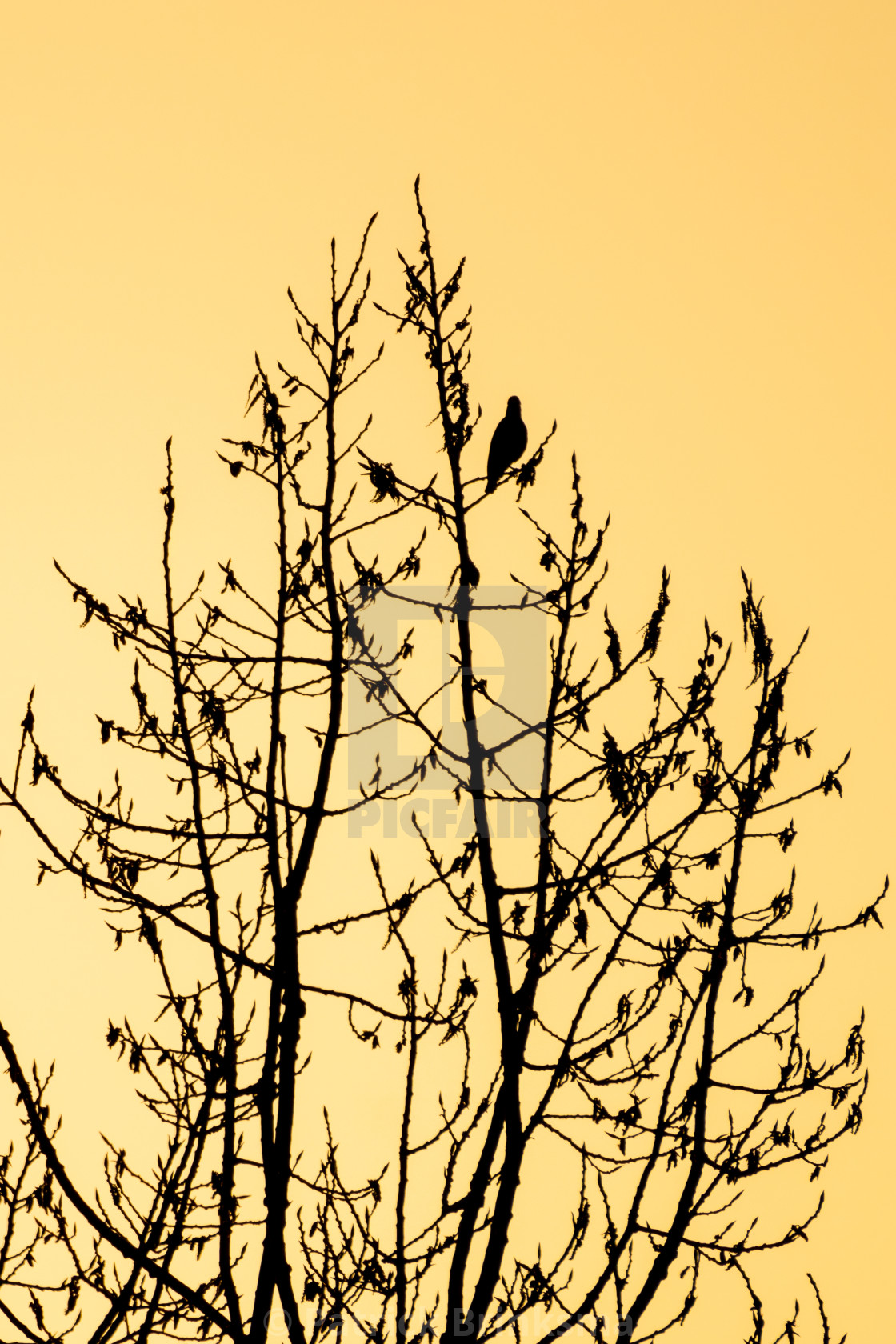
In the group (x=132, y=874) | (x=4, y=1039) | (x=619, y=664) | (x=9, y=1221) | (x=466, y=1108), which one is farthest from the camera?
(x=9, y=1221)

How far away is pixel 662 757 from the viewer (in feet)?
14.5

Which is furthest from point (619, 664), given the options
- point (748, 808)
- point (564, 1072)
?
point (564, 1072)

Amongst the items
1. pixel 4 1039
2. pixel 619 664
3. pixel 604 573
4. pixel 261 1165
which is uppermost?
pixel 604 573

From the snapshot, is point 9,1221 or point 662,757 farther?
point 9,1221

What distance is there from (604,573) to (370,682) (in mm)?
975

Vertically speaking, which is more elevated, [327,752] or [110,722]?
[110,722]

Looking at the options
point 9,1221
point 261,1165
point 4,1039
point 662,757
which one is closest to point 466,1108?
point 261,1165

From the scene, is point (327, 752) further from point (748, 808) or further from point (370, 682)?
point (748, 808)

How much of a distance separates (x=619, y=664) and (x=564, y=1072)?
138 centimetres

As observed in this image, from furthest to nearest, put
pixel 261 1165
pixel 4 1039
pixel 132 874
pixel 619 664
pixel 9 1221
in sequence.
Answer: pixel 9 1221
pixel 619 664
pixel 132 874
pixel 261 1165
pixel 4 1039

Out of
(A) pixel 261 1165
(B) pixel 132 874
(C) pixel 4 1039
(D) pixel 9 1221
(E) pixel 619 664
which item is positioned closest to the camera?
(C) pixel 4 1039

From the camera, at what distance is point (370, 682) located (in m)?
4.30

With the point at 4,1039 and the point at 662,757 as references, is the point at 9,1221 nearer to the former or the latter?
the point at 4,1039

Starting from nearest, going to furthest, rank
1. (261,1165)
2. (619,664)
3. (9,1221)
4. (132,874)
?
1. (261,1165)
2. (132,874)
3. (619,664)
4. (9,1221)
